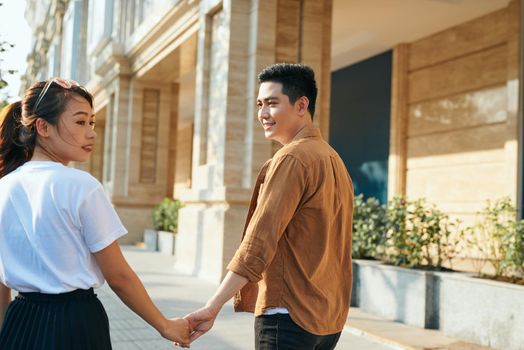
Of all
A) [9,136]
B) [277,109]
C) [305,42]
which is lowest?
[9,136]

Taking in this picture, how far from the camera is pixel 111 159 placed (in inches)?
752

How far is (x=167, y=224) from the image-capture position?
15.7 m

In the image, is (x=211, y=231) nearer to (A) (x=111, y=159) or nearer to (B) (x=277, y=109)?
(B) (x=277, y=109)

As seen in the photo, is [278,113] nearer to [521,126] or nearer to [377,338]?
[377,338]

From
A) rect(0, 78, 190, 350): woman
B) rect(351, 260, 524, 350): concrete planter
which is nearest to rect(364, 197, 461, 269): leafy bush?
rect(351, 260, 524, 350): concrete planter

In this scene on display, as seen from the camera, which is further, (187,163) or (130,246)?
(187,163)

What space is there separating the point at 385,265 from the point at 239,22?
4.89 metres

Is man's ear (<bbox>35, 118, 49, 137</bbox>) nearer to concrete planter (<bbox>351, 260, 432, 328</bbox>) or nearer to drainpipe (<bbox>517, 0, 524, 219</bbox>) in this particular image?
concrete planter (<bbox>351, 260, 432, 328</bbox>)

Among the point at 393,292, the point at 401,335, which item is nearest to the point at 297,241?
the point at 401,335

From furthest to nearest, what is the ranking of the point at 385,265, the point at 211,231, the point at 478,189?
the point at 478,189
the point at 211,231
the point at 385,265

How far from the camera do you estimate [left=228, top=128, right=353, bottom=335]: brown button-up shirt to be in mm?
2219

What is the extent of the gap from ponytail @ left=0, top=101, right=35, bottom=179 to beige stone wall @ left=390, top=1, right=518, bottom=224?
33.0 ft

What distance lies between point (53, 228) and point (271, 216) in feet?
2.34

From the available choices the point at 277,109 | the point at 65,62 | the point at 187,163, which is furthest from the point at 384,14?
the point at 65,62
